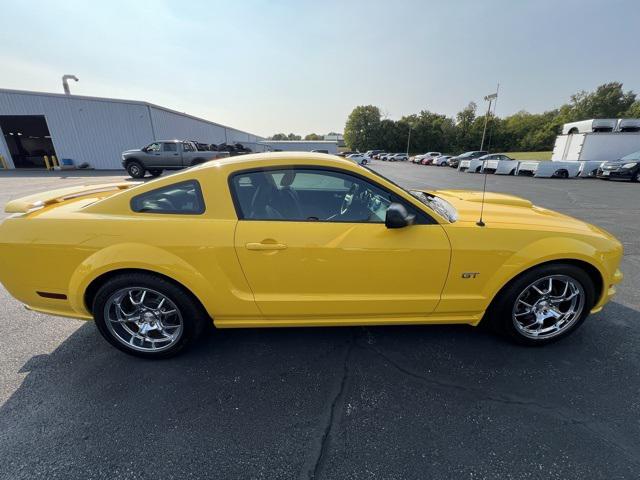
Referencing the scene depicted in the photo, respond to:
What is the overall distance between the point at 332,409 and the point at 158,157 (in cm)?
1574

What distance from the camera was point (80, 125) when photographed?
60.6 feet

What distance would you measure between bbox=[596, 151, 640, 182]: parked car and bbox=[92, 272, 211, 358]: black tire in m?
22.0

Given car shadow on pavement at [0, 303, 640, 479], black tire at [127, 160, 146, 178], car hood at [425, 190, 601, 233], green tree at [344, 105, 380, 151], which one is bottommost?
car shadow on pavement at [0, 303, 640, 479]

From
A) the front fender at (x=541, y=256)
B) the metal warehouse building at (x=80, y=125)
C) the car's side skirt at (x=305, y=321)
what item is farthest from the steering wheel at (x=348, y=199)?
the metal warehouse building at (x=80, y=125)

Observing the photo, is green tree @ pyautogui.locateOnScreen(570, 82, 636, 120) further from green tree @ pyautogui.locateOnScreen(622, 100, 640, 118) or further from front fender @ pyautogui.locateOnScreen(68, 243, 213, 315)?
front fender @ pyautogui.locateOnScreen(68, 243, 213, 315)

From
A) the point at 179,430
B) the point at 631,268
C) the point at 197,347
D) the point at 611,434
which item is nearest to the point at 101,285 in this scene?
the point at 197,347

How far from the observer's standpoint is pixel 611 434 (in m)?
1.63

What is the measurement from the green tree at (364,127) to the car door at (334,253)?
7165cm

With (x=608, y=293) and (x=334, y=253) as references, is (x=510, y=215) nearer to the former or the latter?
(x=608, y=293)

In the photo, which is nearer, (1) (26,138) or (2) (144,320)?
(2) (144,320)

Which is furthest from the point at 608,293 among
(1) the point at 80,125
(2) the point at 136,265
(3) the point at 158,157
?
(1) the point at 80,125

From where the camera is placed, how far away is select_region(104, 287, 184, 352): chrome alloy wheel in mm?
2148

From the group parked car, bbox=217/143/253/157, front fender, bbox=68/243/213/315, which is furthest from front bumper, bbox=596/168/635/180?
parked car, bbox=217/143/253/157

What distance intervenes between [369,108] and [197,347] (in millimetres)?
76500
